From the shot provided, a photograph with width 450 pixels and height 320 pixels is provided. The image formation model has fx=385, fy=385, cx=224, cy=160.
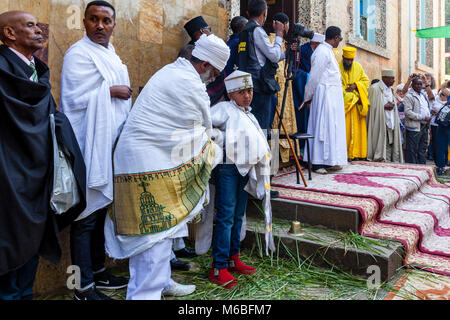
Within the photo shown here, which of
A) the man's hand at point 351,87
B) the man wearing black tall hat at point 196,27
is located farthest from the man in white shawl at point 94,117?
the man's hand at point 351,87

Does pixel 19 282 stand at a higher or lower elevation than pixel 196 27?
lower

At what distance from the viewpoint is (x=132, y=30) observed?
3809 mm

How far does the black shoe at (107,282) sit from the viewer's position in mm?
3025

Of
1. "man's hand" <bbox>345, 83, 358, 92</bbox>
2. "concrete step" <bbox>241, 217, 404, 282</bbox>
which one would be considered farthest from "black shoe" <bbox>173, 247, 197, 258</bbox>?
"man's hand" <bbox>345, 83, 358, 92</bbox>

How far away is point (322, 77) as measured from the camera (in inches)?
222

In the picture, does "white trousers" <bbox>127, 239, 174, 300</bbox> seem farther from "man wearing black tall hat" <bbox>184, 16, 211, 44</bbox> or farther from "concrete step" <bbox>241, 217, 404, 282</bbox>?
"man wearing black tall hat" <bbox>184, 16, 211, 44</bbox>

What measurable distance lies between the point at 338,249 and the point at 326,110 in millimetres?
2743

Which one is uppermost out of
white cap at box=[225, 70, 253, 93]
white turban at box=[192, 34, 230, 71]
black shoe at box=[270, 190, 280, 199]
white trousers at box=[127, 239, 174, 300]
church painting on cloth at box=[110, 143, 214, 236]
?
white turban at box=[192, 34, 230, 71]

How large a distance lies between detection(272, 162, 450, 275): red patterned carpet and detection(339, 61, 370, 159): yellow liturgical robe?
102 cm

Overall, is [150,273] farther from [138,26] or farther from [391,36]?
[391,36]

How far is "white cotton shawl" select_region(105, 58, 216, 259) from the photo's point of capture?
8.20 feet

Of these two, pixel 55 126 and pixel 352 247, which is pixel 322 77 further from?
pixel 55 126

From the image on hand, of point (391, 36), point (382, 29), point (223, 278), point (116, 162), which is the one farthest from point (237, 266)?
point (391, 36)
